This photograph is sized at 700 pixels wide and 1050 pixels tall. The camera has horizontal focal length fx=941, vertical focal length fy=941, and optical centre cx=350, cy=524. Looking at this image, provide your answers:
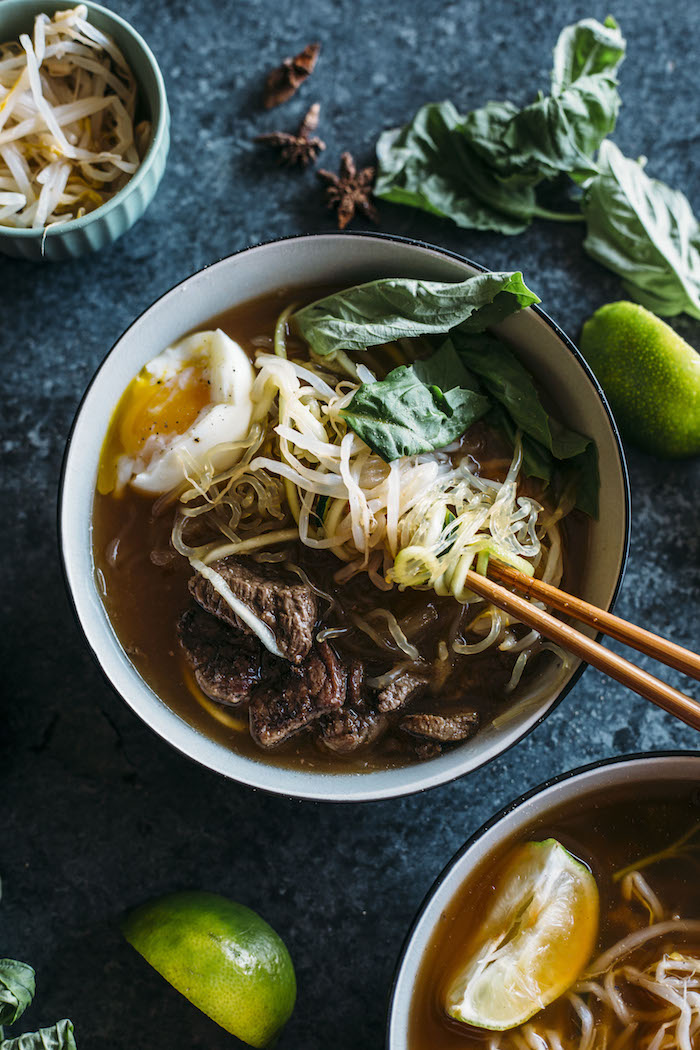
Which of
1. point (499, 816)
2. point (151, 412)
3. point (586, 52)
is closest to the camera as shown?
point (499, 816)

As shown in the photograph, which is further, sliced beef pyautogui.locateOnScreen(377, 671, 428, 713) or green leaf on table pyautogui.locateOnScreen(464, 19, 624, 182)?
green leaf on table pyautogui.locateOnScreen(464, 19, 624, 182)

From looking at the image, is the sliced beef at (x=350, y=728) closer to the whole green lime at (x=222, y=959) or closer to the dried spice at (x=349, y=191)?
the whole green lime at (x=222, y=959)

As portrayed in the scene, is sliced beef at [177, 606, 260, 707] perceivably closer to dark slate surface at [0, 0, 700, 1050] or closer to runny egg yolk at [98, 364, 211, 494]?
dark slate surface at [0, 0, 700, 1050]

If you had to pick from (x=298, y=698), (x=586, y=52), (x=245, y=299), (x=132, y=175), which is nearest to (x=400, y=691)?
(x=298, y=698)

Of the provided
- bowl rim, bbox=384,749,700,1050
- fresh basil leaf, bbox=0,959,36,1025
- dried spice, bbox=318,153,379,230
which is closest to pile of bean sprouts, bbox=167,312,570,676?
bowl rim, bbox=384,749,700,1050

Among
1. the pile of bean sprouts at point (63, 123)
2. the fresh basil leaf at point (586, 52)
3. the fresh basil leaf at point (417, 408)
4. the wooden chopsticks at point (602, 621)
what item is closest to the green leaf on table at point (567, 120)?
the fresh basil leaf at point (586, 52)

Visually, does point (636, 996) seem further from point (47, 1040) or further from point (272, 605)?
point (47, 1040)
